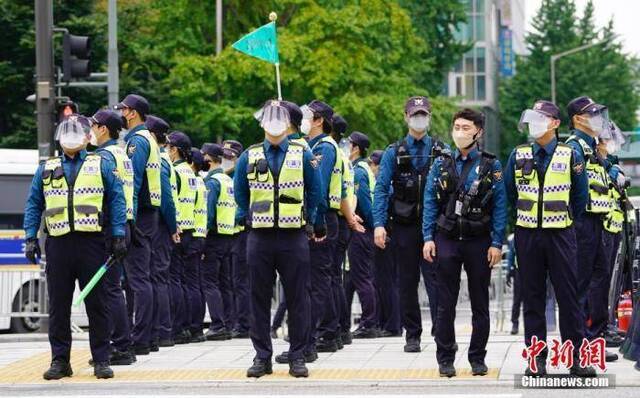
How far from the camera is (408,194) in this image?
15055 millimetres

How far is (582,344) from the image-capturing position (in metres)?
12.6

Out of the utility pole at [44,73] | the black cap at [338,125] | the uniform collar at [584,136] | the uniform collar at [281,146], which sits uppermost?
the utility pole at [44,73]

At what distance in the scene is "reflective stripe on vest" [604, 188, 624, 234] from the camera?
15030mm

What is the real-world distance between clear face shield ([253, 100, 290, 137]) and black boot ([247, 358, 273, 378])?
180cm

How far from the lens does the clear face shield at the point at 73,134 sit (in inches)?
527

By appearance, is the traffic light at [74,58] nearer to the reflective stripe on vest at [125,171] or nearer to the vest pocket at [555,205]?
the reflective stripe on vest at [125,171]

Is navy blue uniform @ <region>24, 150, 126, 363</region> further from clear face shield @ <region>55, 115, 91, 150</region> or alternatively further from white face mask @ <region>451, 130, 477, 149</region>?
white face mask @ <region>451, 130, 477, 149</region>

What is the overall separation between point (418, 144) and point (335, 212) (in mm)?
1070

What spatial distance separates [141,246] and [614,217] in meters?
4.26

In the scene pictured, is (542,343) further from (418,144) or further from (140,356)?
(140,356)

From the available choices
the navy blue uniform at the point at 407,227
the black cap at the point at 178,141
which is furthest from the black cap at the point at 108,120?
the black cap at the point at 178,141

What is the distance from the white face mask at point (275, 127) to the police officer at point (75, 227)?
1339 mm

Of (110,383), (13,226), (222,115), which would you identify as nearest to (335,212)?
(110,383)

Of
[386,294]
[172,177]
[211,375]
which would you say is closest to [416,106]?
[172,177]
